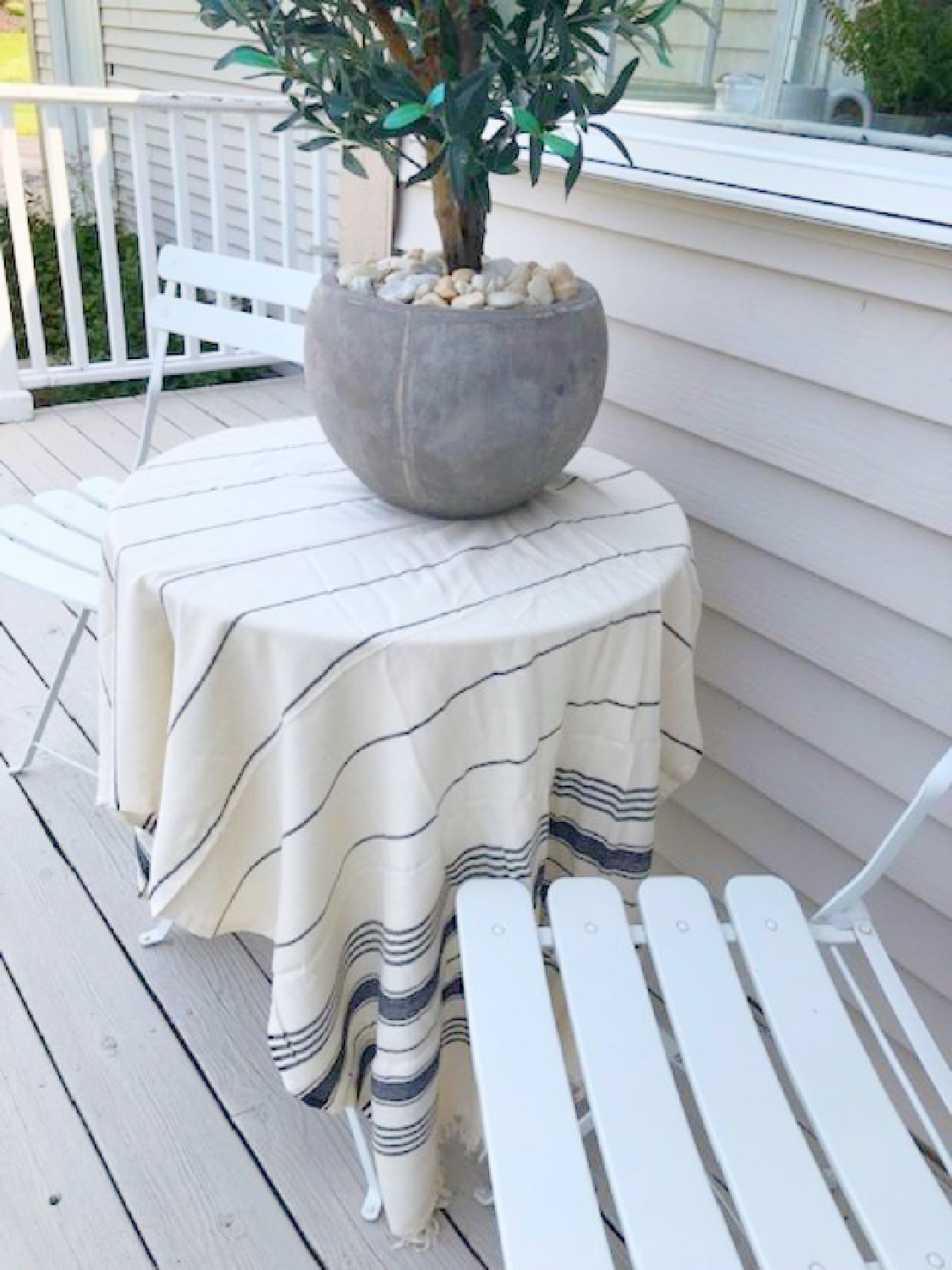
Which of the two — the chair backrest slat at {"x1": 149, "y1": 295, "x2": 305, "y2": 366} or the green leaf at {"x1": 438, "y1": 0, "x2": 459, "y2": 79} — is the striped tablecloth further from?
the chair backrest slat at {"x1": 149, "y1": 295, "x2": 305, "y2": 366}

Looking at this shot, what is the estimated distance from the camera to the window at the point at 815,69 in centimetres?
129

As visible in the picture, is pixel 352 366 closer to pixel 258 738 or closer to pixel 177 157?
pixel 258 738

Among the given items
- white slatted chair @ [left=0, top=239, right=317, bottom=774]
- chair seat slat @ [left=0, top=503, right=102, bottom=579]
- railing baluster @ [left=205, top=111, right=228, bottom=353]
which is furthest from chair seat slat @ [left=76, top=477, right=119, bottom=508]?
railing baluster @ [left=205, top=111, right=228, bottom=353]

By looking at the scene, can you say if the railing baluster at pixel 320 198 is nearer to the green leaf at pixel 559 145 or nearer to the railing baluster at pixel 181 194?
the railing baluster at pixel 181 194

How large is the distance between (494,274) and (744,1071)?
894mm

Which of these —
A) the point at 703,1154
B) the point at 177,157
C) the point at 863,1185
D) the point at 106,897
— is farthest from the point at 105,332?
the point at 863,1185

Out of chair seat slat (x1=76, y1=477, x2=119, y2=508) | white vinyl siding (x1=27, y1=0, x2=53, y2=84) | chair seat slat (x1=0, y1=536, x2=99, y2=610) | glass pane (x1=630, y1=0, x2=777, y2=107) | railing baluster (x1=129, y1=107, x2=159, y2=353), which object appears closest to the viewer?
glass pane (x1=630, y1=0, x2=777, y2=107)

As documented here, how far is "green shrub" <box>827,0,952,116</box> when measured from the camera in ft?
4.20

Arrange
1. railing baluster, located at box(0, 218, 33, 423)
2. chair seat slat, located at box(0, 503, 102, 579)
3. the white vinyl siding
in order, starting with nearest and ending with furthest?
chair seat slat, located at box(0, 503, 102, 579) < railing baluster, located at box(0, 218, 33, 423) < the white vinyl siding

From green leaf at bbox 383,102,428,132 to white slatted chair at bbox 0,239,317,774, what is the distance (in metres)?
0.73

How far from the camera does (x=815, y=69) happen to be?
1.41 m

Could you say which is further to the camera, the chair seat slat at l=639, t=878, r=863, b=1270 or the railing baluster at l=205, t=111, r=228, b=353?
the railing baluster at l=205, t=111, r=228, b=353

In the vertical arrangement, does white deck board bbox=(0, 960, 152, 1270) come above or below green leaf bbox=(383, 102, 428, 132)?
below

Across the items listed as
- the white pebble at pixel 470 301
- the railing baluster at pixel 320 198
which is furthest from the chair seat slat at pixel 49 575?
the railing baluster at pixel 320 198
